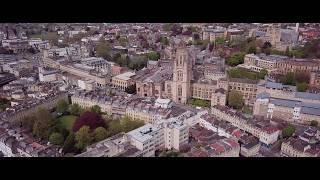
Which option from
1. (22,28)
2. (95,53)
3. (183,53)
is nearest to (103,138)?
(183,53)

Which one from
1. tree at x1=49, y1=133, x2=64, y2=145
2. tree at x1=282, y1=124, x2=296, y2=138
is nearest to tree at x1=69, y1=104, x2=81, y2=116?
tree at x1=49, y1=133, x2=64, y2=145

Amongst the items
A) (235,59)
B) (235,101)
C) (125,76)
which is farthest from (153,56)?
(235,101)

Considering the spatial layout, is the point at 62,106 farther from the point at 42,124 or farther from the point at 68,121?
the point at 42,124

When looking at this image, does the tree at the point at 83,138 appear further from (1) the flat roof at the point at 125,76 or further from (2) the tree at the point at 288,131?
(2) the tree at the point at 288,131

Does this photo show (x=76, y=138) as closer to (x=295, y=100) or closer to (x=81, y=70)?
(x=81, y=70)

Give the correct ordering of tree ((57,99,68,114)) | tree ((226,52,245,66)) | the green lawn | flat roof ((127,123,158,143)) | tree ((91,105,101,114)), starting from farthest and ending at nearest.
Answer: tree ((226,52,245,66)) → tree ((57,99,68,114)) → tree ((91,105,101,114)) → the green lawn → flat roof ((127,123,158,143))

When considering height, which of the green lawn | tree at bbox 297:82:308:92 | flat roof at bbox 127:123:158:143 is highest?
tree at bbox 297:82:308:92

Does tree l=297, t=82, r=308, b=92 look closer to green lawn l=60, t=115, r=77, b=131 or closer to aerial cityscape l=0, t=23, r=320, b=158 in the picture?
aerial cityscape l=0, t=23, r=320, b=158
